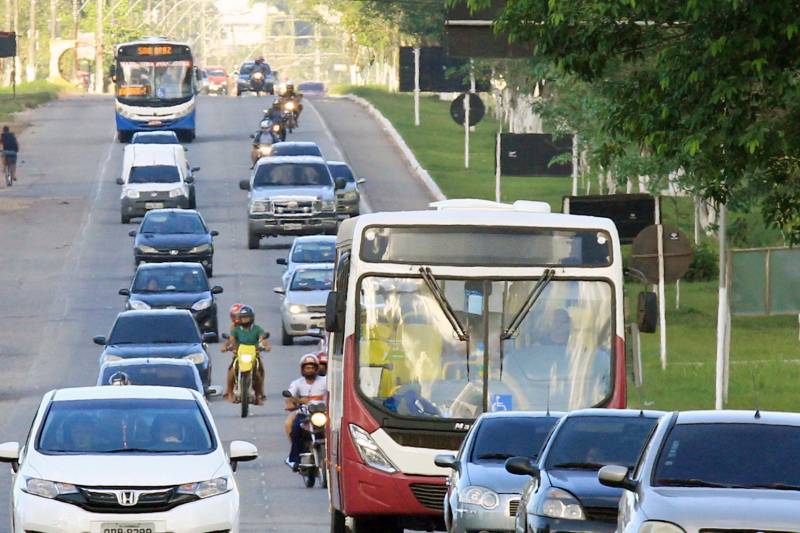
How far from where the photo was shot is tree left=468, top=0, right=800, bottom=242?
1977 cm

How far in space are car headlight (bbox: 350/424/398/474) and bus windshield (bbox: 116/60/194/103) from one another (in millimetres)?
60544

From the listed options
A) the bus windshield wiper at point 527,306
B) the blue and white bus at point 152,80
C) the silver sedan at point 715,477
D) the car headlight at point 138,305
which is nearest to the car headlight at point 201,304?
the car headlight at point 138,305

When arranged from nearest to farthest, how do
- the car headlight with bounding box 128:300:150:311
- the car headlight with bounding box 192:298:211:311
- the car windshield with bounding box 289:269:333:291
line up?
the car headlight with bounding box 128:300:150:311, the car headlight with bounding box 192:298:211:311, the car windshield with bounding box 289:269:333:291

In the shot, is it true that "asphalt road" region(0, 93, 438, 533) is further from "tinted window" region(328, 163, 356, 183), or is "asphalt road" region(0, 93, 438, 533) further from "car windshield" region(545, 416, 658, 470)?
"car windshield" region(545, 416, 658, 470)

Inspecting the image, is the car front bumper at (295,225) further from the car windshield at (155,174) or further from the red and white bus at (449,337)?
the red and white bus at (449,337)

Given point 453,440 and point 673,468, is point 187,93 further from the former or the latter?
point 673,468

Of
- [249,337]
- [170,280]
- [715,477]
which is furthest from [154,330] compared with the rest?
[715,477]

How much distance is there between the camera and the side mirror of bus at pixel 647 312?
59.3ft

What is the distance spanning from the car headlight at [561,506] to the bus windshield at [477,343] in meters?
2.42

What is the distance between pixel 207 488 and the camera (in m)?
17.8

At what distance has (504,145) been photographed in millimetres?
45031

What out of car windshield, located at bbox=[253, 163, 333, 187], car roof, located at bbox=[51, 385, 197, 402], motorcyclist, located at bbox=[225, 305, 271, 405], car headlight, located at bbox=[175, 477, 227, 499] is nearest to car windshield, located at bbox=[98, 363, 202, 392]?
motorcyclist, located at bbox=[225, 305, 271, 405]

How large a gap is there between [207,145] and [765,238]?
29466mm

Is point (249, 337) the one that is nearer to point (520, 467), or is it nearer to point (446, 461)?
point (446, 461)
